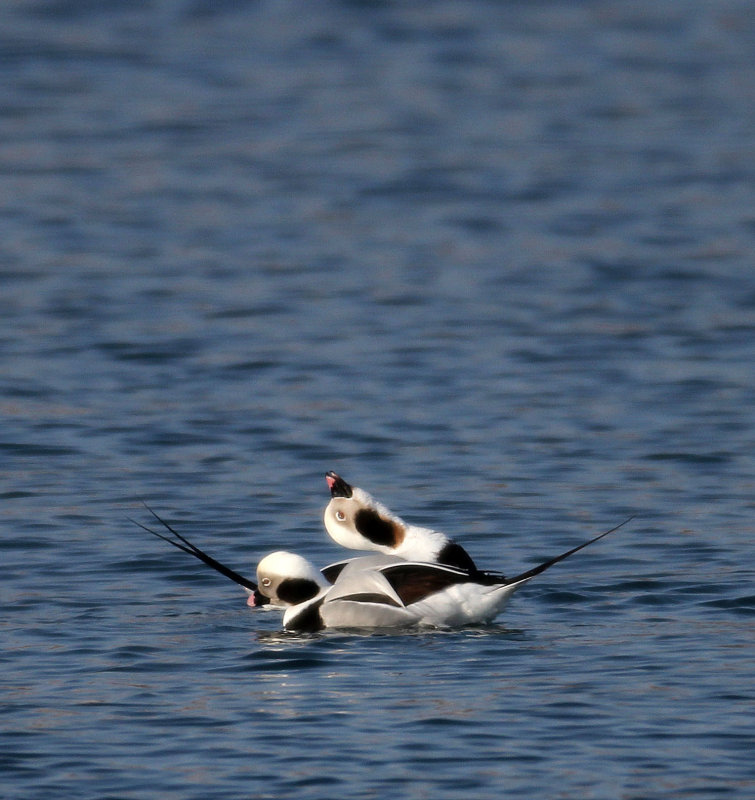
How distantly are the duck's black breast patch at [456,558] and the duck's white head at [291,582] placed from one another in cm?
62

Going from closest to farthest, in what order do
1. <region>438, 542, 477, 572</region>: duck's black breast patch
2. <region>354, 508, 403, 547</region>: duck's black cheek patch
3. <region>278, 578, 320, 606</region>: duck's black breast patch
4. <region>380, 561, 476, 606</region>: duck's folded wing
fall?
<region>380, 561, 476, 606</region>: duck's folded wing
<region>278, 578, 320, 606</region>: duck's black breast patch
<region>438, 542, 477, 572</region>: duck's black breast patch
<region>354, 508, 403, 547</region>: duck's black cheek patch

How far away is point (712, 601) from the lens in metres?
9.92

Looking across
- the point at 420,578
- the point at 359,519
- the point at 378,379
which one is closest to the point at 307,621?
the point at 420,578

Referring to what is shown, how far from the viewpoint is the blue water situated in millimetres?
8109

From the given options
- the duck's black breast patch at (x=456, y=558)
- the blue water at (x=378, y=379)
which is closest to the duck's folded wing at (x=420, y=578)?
the blue water at (x=378, y=379)

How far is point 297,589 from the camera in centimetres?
1004

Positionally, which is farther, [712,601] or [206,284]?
[206,284]

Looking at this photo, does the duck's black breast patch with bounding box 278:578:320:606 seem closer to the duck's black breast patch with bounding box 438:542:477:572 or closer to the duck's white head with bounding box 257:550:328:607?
the duck's white head with bounding box 257:550:328:607

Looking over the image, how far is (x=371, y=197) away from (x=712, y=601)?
40.0ft

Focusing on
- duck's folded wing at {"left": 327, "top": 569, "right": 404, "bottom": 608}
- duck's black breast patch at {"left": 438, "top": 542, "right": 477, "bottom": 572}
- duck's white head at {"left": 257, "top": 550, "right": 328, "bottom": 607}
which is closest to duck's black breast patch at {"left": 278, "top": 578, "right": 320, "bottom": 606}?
duck's white head at {"left": 257, "top": 550, "right": 328, "bottom": 607}

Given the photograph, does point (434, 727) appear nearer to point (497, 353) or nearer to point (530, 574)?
point (530, 574)

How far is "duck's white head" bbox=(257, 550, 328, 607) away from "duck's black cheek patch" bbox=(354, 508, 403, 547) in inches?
18.1

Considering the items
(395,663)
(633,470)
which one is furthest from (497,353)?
(395,663)

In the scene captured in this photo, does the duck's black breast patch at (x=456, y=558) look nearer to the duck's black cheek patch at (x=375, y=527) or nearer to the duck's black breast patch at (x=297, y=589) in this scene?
the duck's black cheek patch at (x=375, y=527)
